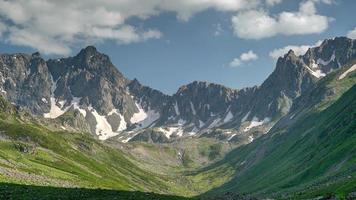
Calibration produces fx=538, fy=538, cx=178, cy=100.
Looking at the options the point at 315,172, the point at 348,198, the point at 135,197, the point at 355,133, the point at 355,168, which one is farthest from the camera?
the point at 355,133

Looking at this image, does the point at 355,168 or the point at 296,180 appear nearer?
the point at 355,168

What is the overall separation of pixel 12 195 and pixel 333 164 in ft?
408

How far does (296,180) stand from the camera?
196 m

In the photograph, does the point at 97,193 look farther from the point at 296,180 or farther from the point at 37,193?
the point at 296,180

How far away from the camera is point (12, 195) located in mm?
65500

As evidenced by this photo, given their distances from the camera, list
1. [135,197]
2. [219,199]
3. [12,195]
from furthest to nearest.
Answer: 1. [219,199]
2. [135,197]
3. [12,195]

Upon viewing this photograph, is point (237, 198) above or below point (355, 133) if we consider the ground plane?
below

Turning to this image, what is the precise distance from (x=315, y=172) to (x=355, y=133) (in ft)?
81.4

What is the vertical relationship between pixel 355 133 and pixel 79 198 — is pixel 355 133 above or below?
above

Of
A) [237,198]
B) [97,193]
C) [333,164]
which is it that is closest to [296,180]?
[333,164]

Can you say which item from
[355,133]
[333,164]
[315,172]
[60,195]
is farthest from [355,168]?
[60,195]

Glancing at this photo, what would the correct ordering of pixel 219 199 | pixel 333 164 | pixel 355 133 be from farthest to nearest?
pixel 355 133
pixel 333 164
pixel 219 199

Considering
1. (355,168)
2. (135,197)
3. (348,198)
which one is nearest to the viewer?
(348,198)

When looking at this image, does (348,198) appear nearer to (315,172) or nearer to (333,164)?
(333,164)
